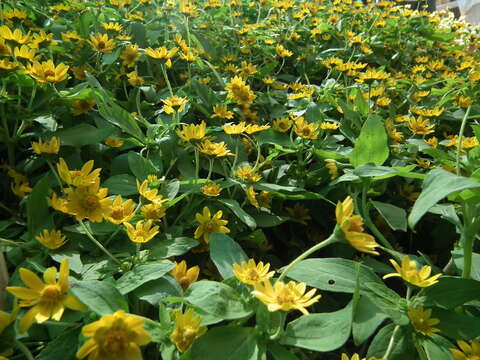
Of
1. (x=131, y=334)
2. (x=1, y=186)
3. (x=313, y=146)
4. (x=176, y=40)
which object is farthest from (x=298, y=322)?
(x=176, y=40)

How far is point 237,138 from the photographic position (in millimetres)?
1093

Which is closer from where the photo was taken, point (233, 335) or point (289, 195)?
point (233, 335)

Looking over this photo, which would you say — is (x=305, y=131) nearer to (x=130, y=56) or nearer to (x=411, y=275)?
(x=411, y=275)

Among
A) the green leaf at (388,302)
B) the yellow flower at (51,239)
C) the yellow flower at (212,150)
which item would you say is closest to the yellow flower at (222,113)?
the yellow flower at (212,150)

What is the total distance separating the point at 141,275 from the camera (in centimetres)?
62

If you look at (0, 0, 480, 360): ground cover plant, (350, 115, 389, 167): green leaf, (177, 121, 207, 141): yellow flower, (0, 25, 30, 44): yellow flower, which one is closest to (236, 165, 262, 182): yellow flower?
(0, 0, 480, 360): ground cover plant

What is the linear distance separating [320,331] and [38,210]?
21.4 inches

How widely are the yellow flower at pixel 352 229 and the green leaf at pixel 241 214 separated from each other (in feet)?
0.87

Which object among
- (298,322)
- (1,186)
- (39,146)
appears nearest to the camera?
(298,322)

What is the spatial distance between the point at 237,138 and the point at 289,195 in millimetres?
227

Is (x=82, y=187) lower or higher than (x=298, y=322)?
higher

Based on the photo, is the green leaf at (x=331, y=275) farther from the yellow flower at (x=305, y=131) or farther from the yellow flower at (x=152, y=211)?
the yellow flower at (x=305, y=131)

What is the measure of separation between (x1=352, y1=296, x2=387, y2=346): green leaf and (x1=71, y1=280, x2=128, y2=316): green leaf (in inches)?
12.6

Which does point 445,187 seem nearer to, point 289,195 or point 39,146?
point 289,195
